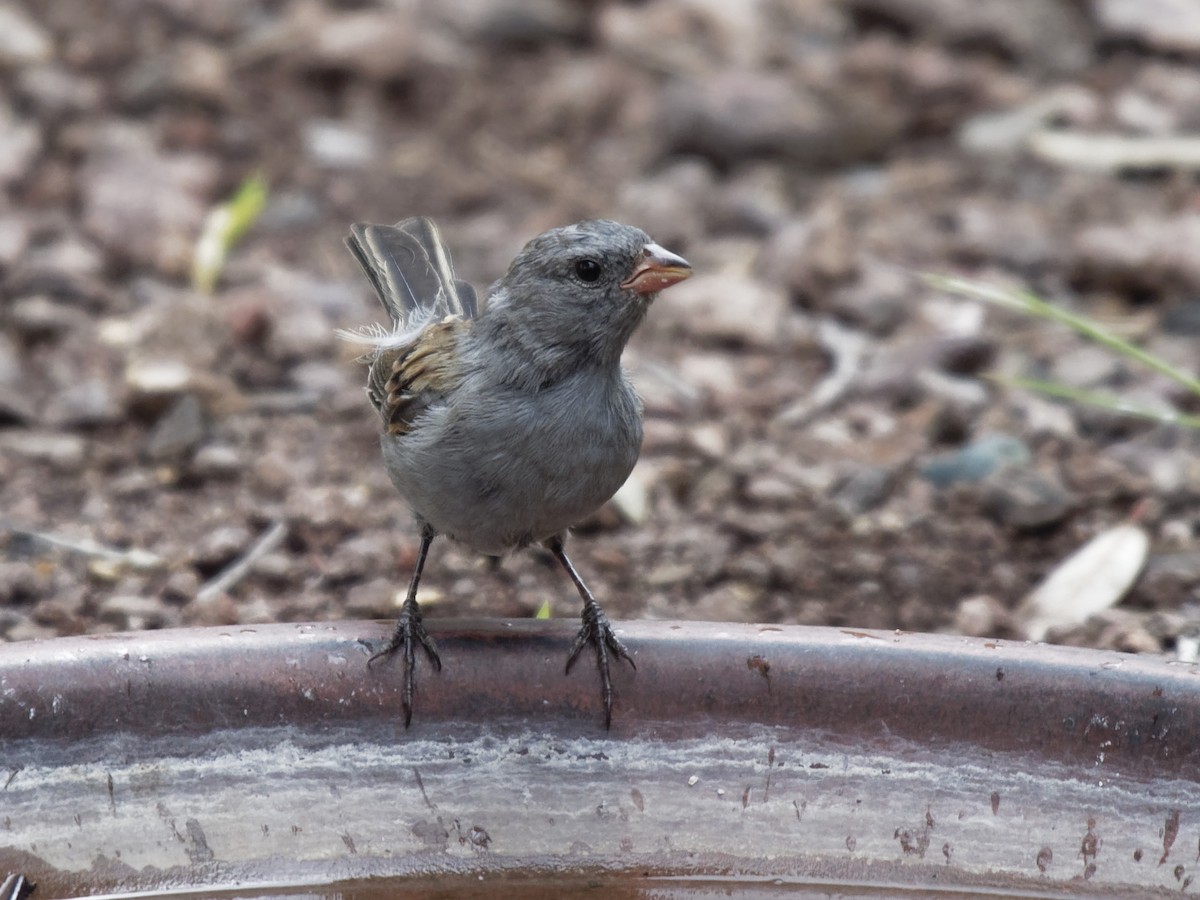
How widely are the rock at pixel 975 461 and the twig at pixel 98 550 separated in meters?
2.42

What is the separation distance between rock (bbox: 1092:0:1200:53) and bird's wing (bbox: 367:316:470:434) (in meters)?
5.38

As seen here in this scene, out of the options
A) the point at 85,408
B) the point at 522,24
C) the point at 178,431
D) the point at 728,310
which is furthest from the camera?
the point at 522,24

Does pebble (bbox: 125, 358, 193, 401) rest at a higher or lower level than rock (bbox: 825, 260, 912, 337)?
lower

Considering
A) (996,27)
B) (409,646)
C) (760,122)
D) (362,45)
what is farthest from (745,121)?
(409,646)

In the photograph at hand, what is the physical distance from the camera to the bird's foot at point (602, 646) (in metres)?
3.24

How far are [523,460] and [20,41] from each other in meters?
5.18

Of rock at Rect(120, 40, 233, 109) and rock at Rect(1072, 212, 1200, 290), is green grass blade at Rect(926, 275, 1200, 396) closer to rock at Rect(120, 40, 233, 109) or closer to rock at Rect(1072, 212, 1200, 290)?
rock at Rect(1072, 212, 1200, 290)

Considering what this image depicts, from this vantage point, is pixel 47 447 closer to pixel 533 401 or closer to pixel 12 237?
pixel 12 237

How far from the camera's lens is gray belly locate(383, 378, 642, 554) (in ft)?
12.2

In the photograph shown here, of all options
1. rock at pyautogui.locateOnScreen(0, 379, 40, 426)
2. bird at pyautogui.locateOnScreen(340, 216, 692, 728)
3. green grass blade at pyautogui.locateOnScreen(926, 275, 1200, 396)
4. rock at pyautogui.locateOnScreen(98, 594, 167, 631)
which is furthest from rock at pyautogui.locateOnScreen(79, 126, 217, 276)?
green grass blade at pyautogui.locateOnScreen(926, 275, 1200, 396)

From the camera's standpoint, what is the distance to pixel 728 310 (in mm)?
6398

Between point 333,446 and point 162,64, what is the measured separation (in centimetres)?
308

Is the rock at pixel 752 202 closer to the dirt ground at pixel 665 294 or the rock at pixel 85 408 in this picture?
the dirt ground at pixel 665 294

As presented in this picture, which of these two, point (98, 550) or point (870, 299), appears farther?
point (870, 299)
